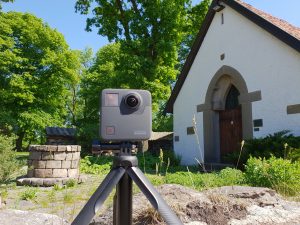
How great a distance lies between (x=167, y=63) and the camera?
62.6ft

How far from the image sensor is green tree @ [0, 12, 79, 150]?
86.9 ft

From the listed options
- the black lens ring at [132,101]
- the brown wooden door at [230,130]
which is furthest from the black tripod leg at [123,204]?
the brown wooden door at [230,130]

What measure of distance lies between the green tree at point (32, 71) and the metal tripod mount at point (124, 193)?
84.7ft

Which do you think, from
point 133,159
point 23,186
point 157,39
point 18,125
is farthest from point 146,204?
point 18,125

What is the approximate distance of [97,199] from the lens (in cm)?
196

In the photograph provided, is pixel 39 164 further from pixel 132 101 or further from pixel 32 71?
pixel 32 71

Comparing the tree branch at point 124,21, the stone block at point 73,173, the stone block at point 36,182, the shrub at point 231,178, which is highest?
the tree branch at point 124,21

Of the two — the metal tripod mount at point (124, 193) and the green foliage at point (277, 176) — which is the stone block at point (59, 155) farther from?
the metal tripod mount at point (124, 193)

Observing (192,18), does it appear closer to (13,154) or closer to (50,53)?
(50,53)

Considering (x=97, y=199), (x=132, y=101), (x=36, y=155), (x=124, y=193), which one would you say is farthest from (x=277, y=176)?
(x=36, y=155)

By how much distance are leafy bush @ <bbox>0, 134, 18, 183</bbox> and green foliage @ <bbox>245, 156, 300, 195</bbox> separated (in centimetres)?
554

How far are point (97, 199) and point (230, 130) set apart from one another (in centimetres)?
1160

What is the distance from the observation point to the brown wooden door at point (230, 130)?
12.6 metres

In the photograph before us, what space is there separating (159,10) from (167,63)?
3.05m
